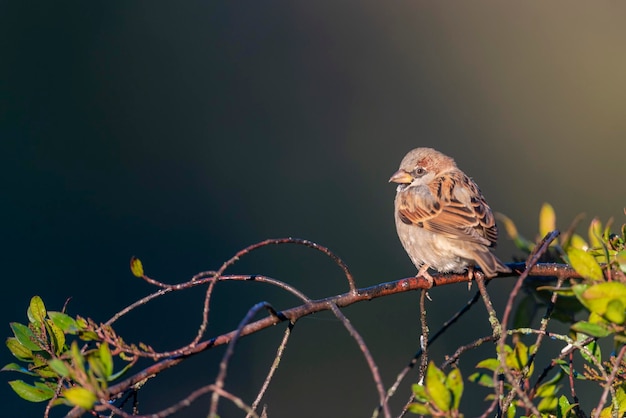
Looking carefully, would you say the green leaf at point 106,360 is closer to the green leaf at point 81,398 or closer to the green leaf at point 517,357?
the green leaf at point 81,398

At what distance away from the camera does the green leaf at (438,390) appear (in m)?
1.33

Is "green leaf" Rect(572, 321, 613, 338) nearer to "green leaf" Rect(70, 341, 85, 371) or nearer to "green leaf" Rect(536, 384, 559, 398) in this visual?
"green leaf" Rect(536, 384, 559, 398)

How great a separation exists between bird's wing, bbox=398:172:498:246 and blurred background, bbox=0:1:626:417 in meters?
2.34

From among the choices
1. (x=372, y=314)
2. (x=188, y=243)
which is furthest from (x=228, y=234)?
(x=372, y=314)

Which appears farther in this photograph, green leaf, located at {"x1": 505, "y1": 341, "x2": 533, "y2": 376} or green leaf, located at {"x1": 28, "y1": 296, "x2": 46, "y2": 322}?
green leaf, located at {"x1": 28, "y1": 296, "x2": 46, "y2": 322}

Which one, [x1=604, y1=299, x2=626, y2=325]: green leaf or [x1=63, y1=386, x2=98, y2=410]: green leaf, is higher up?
[x1=604, y1=299, x2=626, y2=325]: green leaf

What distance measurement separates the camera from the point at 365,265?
6.50 meters

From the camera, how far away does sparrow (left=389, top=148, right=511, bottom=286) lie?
9.45ft

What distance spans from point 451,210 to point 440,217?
0.18ft

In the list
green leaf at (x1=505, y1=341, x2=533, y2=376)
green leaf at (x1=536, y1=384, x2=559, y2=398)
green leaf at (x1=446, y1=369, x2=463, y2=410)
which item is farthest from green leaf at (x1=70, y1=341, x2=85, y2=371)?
green leaf at (x1=536, y1=384, x2=559, y2=398)

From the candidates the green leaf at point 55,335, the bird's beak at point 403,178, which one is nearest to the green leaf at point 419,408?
the green leaf at point 55,335

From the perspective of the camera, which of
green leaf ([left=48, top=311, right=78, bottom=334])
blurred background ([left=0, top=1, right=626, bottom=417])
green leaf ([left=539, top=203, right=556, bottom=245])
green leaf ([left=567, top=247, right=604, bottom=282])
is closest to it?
green leaf ([left=567, top=247, right=604, bottom=282])

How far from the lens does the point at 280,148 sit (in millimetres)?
7469

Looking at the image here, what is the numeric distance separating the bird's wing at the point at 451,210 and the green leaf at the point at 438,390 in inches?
60.4
